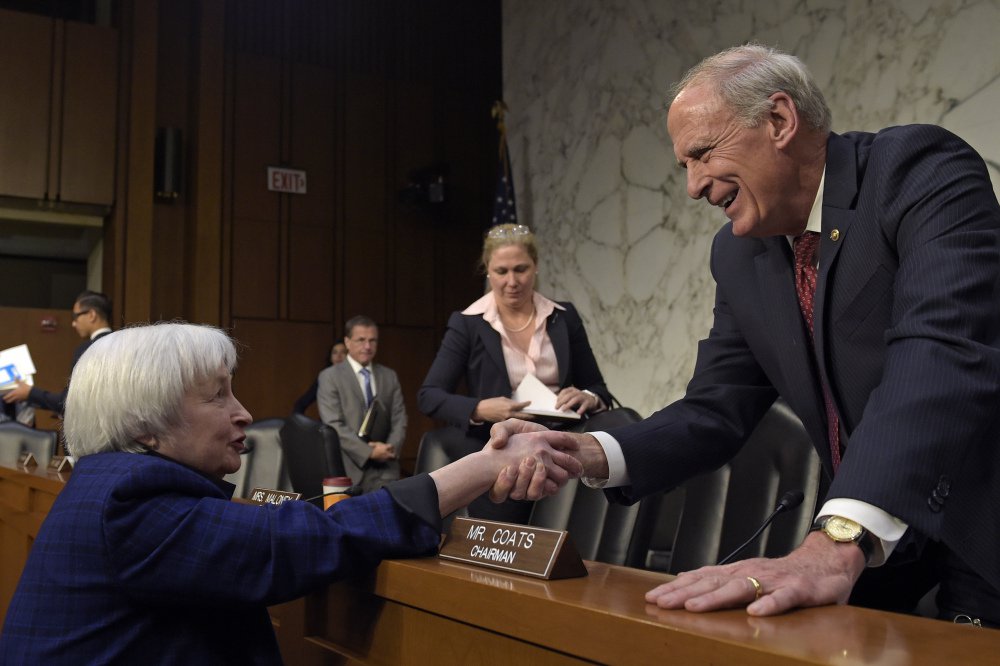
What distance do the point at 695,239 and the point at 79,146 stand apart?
599 cm

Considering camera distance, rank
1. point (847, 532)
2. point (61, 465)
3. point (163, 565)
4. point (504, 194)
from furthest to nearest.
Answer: point (504, 194)
point (61, 465)
point (163, 565)
point (847, 532)

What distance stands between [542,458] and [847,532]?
66 cm

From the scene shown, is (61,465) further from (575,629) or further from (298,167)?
(298,167)

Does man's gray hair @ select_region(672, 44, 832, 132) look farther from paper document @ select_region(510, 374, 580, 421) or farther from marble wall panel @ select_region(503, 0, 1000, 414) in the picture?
marble wall panel @ select_region(503, 0, 1000, 414)

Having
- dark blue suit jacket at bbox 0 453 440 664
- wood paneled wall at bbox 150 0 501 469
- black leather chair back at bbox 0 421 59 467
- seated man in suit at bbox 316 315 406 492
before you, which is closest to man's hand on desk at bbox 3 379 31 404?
black leather chair back at bbox 0 421 59 467

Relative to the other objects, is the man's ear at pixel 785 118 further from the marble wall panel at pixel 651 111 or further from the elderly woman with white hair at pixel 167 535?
the marble wall panel at pixel 651 111

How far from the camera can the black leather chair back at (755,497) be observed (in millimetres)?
2092

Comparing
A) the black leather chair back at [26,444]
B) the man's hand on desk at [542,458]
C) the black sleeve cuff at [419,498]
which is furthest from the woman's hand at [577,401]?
the black leather chair back at [26,444]

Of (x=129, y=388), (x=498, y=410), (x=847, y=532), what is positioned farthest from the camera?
(x=498, y=410)

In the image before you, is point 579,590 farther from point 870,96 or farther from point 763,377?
point 870,96

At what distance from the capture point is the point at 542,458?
5.94ft

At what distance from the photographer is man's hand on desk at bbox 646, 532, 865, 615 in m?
1.12

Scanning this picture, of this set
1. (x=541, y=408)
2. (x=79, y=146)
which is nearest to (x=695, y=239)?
(x=541, y=408)

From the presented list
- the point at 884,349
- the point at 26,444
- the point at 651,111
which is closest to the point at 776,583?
the point at 884,349
